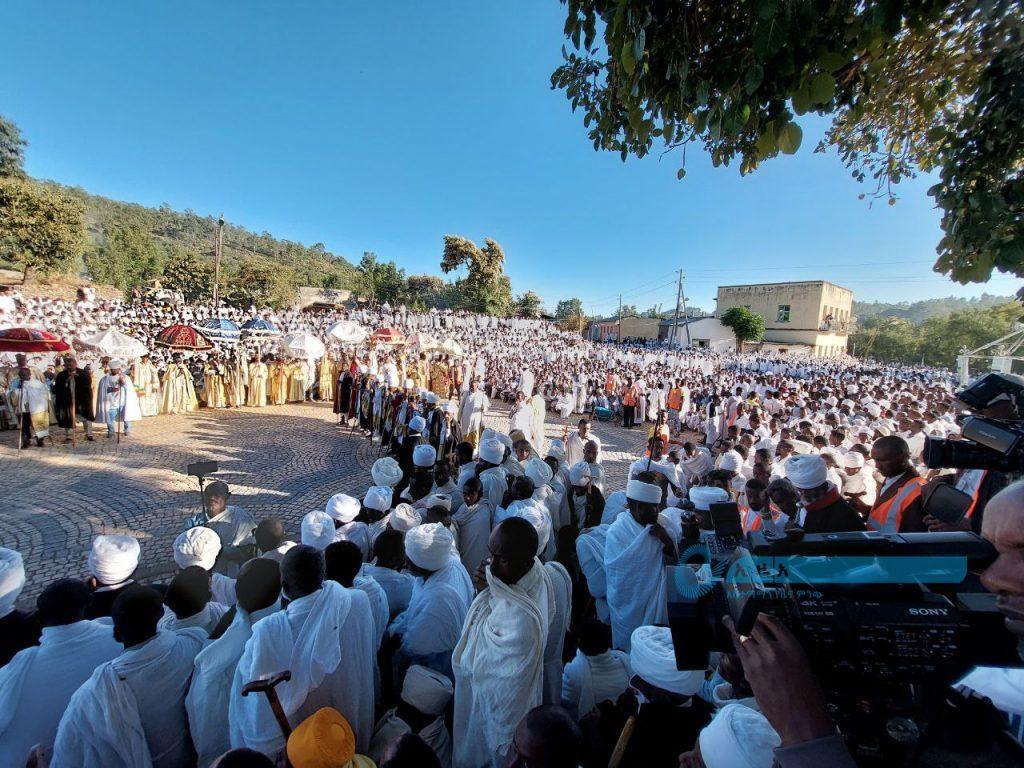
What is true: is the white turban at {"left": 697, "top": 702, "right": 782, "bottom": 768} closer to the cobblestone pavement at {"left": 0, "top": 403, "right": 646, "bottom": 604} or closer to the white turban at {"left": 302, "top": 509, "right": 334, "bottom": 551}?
the white turban at {"left": 302, "top": 509, "right": 334, "bottom": 551}

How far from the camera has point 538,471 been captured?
5.61 metres

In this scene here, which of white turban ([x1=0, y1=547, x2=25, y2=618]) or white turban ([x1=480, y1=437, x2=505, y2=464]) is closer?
white turban ([x1=0, y1=547, x2=25, y2=618])

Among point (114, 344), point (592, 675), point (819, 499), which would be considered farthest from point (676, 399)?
point (114, 344)

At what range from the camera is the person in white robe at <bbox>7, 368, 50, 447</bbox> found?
29.4 ft

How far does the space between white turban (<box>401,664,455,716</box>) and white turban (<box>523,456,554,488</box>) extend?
3159 millimetres

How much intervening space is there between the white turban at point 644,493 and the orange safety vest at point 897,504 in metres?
1.99

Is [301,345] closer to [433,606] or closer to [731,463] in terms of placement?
[731,463]

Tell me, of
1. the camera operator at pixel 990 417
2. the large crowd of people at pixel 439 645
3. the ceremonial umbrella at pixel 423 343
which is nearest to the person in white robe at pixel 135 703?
the large crowd of people at pixel 439 645

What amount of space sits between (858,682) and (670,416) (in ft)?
50.5

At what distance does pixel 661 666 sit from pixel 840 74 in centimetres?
285

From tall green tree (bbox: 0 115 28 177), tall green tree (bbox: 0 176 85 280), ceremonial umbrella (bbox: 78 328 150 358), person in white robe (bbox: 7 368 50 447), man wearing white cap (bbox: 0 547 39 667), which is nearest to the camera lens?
man wearing white cap (bbox: 0 547 39 667)

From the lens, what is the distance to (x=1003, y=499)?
1.12 metres

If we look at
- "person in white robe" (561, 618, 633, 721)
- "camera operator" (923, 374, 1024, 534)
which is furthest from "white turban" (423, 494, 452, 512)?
"camera operator" (923, 374, 1024, 534)

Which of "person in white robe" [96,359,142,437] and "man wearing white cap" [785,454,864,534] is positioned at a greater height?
"man wearing white cap" [785,454,864,534]
